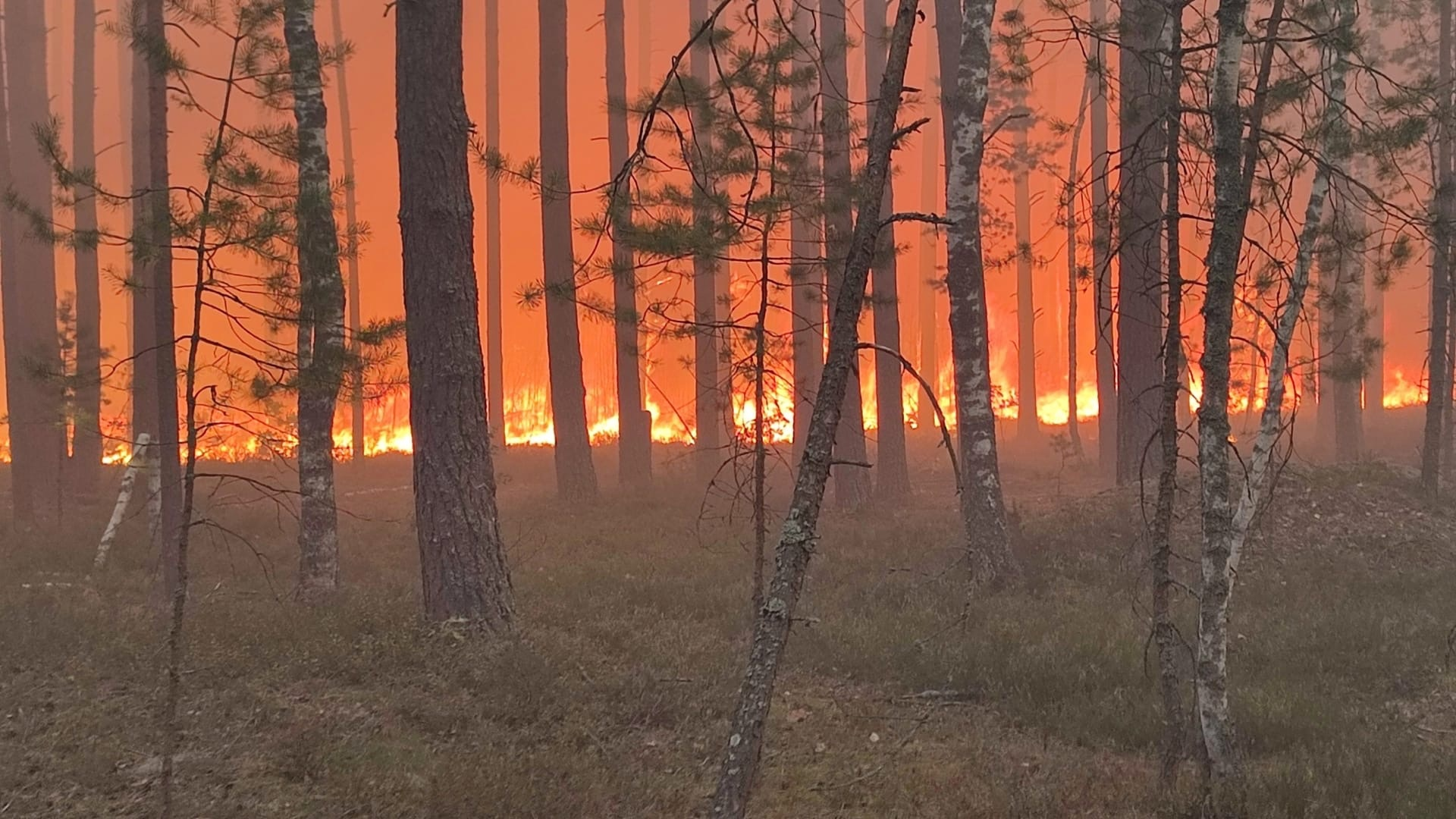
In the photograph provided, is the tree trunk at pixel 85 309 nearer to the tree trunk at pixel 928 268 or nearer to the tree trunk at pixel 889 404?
the tree trunk at pixel 889 404

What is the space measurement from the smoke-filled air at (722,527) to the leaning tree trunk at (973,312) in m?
0.05

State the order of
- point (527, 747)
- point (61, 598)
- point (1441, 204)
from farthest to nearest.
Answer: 1. point (1441, 204)
2. point (61, 598)
3. point (527, 747)

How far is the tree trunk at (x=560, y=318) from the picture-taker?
58.3ft

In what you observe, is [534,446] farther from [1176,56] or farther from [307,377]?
[1176,56]

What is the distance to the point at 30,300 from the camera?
58.8ft

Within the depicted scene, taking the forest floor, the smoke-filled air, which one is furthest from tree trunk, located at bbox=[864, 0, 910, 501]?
the forest floor

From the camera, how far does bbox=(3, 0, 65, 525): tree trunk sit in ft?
53.5

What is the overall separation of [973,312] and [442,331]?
20.7 feet

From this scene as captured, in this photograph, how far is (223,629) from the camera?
28.1 ft

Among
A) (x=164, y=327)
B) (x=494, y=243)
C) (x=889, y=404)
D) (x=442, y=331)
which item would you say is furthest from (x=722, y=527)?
(x=494, y=243)

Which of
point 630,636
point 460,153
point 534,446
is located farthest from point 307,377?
point 534,446

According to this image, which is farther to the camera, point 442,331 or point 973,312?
point 973,312

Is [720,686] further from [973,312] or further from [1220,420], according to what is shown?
[973,312]

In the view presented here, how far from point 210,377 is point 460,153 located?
35087 mm
